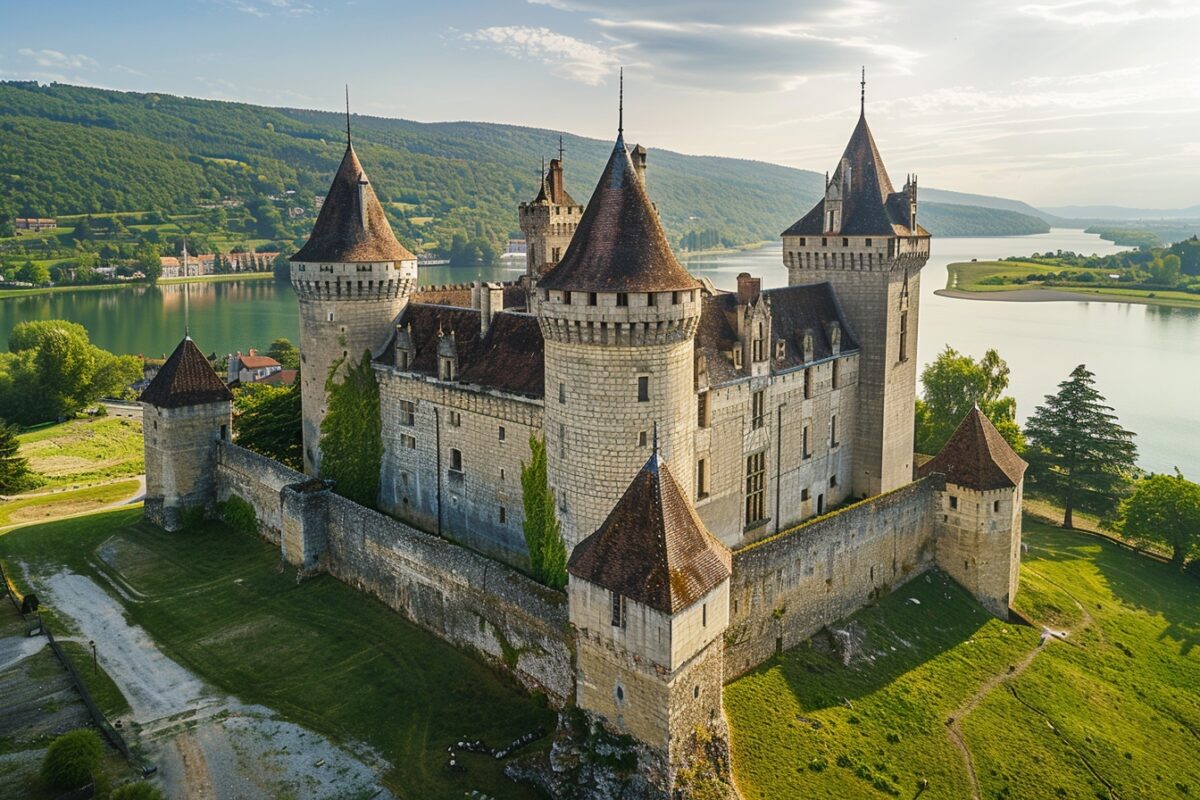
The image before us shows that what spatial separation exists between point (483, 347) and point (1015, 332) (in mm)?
76083

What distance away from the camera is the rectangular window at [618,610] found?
1719 cm

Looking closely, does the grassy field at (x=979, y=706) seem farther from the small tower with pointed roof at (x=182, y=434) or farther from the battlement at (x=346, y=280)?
the small tower with pointed roof at (x=182, y=434)

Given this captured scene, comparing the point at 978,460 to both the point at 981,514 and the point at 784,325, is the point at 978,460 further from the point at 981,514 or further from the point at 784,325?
the point at 784,325

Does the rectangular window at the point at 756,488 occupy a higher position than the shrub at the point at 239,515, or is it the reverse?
the rectangular window at the point at 756,488

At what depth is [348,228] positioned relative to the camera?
31.1m

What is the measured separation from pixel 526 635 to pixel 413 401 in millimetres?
11667

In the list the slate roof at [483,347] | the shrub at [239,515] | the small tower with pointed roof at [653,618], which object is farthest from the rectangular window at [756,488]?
the shrub at [239,515]

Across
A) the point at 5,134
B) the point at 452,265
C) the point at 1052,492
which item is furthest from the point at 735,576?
the point at 5,134

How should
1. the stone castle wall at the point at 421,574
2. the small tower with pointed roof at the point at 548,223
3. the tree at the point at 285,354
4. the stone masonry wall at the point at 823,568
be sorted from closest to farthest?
1. the stone castle wall at the point at 421,574
2. the stone masonry wall at the point at 823,568
3. the small tower with pointed roof at the point at 548,223
4. the tree at the point at 285,354

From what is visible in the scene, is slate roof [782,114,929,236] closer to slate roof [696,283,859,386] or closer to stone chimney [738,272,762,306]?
slate roof [696,283,859,386]

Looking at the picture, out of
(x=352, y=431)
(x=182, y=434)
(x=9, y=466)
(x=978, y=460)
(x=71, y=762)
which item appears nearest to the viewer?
(x=71, y=762)

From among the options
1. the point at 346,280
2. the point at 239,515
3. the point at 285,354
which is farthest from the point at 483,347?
the point at 285,354

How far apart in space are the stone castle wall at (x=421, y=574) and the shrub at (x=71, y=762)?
8.46 m

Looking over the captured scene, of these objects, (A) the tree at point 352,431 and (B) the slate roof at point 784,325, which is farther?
(A) the tree at point 352,431
